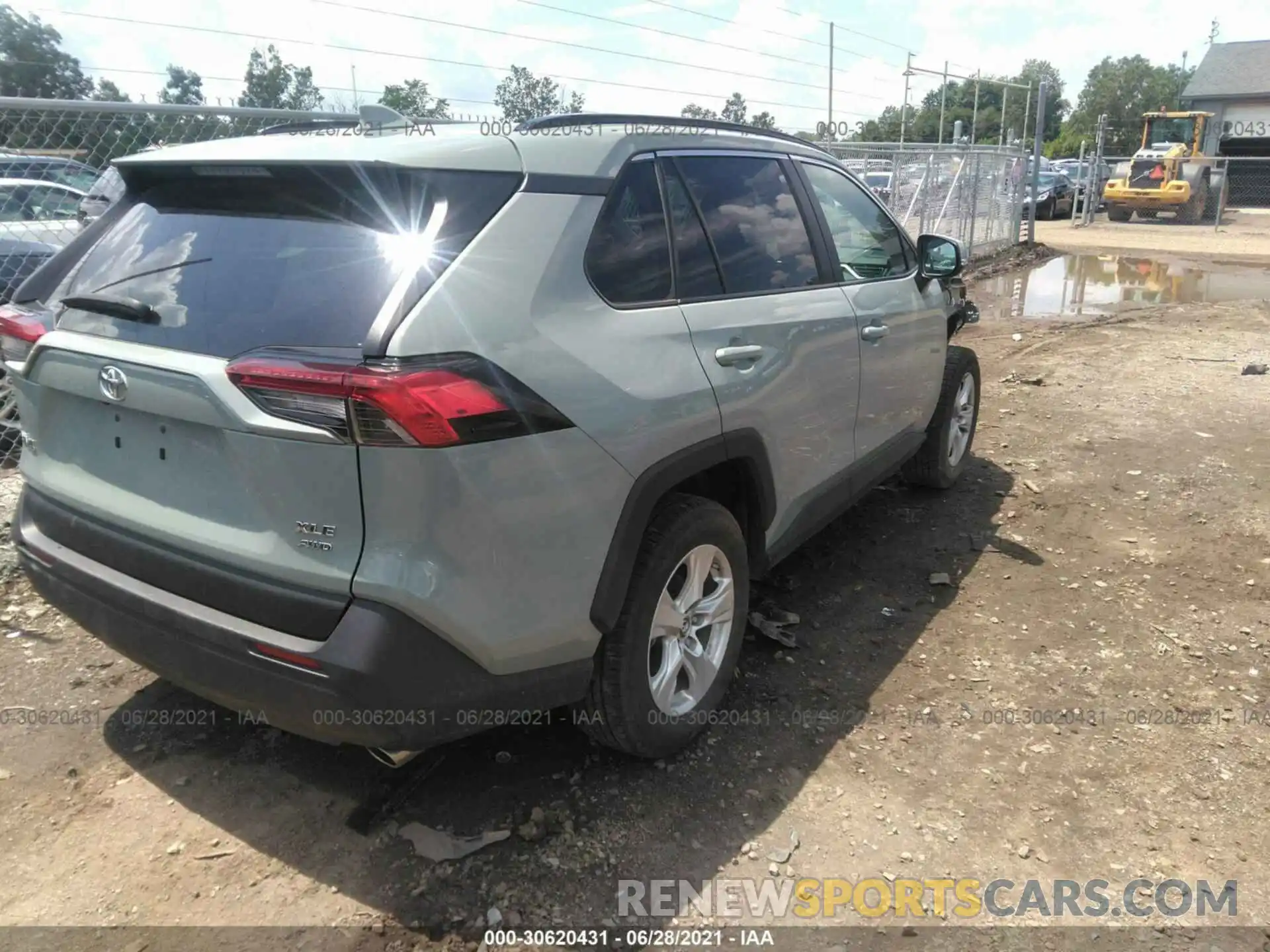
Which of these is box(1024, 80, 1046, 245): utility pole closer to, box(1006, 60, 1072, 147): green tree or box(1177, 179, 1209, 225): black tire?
box(1177, 179, 1209, 225): black tire

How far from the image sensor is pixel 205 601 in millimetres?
2256

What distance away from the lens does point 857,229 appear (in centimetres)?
416

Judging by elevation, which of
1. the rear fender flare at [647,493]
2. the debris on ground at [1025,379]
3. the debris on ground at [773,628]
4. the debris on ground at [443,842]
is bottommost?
the debris on ground at [773,628]

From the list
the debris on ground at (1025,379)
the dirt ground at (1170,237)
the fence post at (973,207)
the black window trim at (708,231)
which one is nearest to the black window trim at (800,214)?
the black window trim at (708,231)

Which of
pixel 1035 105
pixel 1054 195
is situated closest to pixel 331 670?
pixel 1054 195

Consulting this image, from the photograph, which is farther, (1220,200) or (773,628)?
(1220,200)

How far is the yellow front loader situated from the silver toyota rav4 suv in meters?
27.1

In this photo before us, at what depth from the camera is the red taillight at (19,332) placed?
2633mm

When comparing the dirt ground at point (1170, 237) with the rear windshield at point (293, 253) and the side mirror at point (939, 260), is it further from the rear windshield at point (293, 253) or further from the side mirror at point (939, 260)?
the rear windshield at point (293, 253)

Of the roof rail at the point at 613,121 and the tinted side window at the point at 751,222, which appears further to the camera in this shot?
the tinted side window at the point at 751,222

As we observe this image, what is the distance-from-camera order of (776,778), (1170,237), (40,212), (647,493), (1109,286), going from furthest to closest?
(1170,237) < (1109,286) < (40,212) < (776,778) < (647,493)

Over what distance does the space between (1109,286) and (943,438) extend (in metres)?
11.4

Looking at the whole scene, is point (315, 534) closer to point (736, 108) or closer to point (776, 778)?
point (776, 778)

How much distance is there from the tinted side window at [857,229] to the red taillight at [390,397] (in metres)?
2.19
